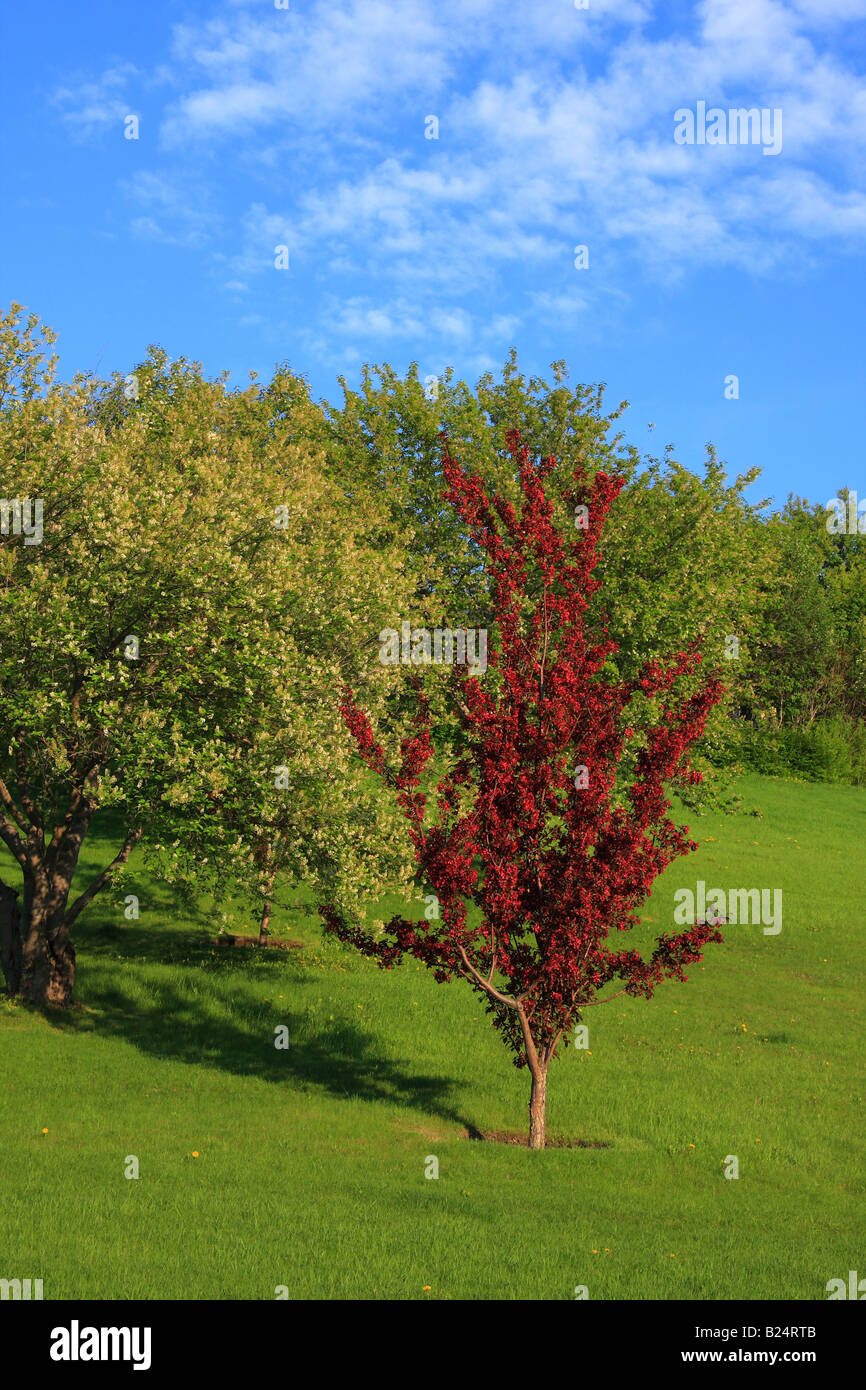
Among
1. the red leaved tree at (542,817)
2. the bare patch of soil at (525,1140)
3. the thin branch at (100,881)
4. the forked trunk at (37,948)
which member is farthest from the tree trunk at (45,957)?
the bare patch of soil at (525,1140)

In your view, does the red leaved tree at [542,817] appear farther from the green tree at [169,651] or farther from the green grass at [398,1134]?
the green tree at [169,651]

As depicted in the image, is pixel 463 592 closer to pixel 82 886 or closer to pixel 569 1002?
pixel 82 886

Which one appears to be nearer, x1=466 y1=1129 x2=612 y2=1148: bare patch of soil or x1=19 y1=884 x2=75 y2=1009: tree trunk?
x1=466 y1=1129 x2=612 y2=1148: bare patch of soil

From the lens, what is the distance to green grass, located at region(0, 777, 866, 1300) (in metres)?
11.4

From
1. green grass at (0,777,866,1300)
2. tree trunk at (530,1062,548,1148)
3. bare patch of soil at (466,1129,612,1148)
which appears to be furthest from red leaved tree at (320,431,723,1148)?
green grass at (0,777,866,1300)

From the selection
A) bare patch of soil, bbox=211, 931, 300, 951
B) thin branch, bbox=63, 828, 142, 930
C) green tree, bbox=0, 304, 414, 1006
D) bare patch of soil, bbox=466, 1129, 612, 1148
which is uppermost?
green tree, bbox=0, 304, 414, 1006

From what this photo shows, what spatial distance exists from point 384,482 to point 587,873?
27096 mm

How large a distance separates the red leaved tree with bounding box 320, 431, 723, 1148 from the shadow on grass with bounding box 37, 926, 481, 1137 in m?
4.14

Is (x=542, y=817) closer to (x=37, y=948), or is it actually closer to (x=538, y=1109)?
(x=538, y=1109)

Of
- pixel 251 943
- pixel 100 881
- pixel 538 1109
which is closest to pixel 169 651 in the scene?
pixel 100 881

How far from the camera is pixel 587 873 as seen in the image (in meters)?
15.8

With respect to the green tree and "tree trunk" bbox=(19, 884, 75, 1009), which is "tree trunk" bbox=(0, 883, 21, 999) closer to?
"tree trunk" bbox=(19, 884, 75, 1009)

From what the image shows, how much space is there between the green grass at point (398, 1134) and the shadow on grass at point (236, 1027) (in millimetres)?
84

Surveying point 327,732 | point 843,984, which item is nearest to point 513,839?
point 327,732
